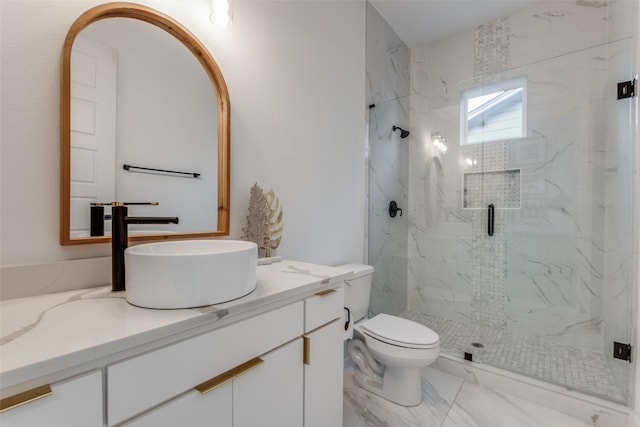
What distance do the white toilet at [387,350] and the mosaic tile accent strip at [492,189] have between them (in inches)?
49.8

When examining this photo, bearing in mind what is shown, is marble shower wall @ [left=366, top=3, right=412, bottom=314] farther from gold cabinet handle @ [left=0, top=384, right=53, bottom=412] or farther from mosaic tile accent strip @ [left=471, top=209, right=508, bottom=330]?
gold cabinet handle @ [left=0, top=384, right=53, bottom=412]

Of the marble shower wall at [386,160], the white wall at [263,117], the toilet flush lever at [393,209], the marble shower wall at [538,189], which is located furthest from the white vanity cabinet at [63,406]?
the marble shower wall at [538,189]

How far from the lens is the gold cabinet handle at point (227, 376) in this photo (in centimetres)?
72

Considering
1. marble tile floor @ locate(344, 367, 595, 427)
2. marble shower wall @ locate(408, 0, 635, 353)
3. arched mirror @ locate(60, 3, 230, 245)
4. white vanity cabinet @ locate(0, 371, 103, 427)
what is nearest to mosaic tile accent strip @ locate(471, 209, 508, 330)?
marble shower wall @ locate(408, 0, 635, 353)

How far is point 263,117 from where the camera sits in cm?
152

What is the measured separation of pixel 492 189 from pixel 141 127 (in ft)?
8.27

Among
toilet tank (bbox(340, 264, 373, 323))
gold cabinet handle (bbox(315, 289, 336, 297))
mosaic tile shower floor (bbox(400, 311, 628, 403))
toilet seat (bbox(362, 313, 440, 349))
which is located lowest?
mosaic tile shower floor (bbox(400, 311, 628, 403))

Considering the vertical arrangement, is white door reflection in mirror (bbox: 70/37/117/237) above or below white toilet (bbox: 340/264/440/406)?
above

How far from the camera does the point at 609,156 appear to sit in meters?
2.05

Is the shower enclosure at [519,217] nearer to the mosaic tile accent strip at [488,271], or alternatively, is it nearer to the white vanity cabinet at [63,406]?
the mosaic tile accent strip at [488,271]

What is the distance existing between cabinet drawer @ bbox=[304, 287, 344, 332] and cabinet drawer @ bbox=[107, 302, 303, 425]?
0.38 ft

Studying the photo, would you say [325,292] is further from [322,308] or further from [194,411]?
[194,411]

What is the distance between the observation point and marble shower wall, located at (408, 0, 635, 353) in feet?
6.69

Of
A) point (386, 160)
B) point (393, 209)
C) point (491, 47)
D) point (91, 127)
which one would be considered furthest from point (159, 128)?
point (491, 47)
